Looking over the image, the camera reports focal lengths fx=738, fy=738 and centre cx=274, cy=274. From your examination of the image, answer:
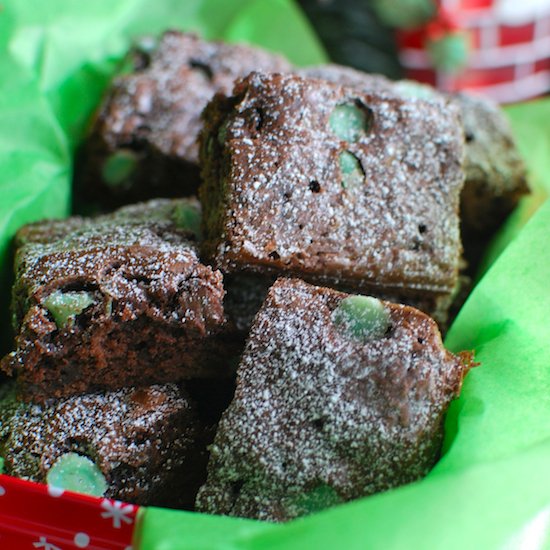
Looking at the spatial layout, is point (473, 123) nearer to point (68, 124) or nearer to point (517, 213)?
point (517, 213)

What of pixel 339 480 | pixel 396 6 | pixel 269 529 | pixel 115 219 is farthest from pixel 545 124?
pixel 269 529

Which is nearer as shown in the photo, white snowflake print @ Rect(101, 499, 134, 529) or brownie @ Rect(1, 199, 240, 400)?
white snowflake print @ Rect(101, 499, 134, 529)

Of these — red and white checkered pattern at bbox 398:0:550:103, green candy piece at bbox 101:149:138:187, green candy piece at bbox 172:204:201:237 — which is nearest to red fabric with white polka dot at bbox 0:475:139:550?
green candy piece at bbox 172:204:201:237

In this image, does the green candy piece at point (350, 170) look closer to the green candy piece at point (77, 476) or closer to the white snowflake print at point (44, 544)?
the green candy piece at point (77, 476)

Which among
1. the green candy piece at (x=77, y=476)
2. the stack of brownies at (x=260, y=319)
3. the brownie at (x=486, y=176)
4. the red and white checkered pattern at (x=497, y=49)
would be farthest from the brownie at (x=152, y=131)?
the red and white checkered pattern at (x=497, y=49)

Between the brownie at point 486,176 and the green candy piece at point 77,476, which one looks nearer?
the green candy piece at point 77,476

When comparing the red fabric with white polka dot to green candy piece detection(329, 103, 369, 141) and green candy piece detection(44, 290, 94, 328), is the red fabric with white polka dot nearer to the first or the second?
green candy piece detection(44, 290, 94, 328)
